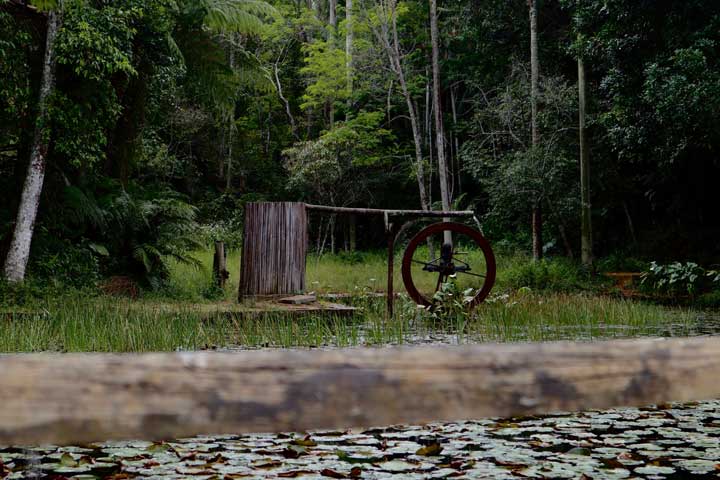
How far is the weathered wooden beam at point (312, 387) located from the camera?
1.46 m

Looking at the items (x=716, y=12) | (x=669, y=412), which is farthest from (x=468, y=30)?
(x=669, y=412)

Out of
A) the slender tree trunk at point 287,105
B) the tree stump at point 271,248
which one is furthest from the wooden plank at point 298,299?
the slender tree trunk at point 287,105

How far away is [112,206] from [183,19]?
3.32 m

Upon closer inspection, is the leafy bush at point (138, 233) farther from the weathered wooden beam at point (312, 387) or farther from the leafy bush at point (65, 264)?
the weathered wooden beam at point (312, 387)

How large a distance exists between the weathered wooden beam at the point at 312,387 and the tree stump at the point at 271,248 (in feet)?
21.8

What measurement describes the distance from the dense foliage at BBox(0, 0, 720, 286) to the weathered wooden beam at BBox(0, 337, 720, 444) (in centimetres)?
822

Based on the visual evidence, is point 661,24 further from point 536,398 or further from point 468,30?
point 536,398

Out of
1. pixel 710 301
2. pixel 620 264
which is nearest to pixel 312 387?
pixel 710 301

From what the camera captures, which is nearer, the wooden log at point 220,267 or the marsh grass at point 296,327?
the marsh grass at point 296,327

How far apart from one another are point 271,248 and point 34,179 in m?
3.37

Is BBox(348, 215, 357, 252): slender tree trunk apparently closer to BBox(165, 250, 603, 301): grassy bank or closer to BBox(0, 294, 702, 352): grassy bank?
BBox(165, 250, 603, 301): grassy bank

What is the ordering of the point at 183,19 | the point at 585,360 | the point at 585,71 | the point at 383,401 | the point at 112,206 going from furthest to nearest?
the point at 585,71, the point at 183,19, the point at 112,206, the point at 585,360, the point at 383,401

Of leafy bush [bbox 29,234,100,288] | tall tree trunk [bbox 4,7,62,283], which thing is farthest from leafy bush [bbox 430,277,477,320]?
tall tree trunk [bbox 4,7,62,283]

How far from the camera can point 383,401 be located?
1595 millimetres
